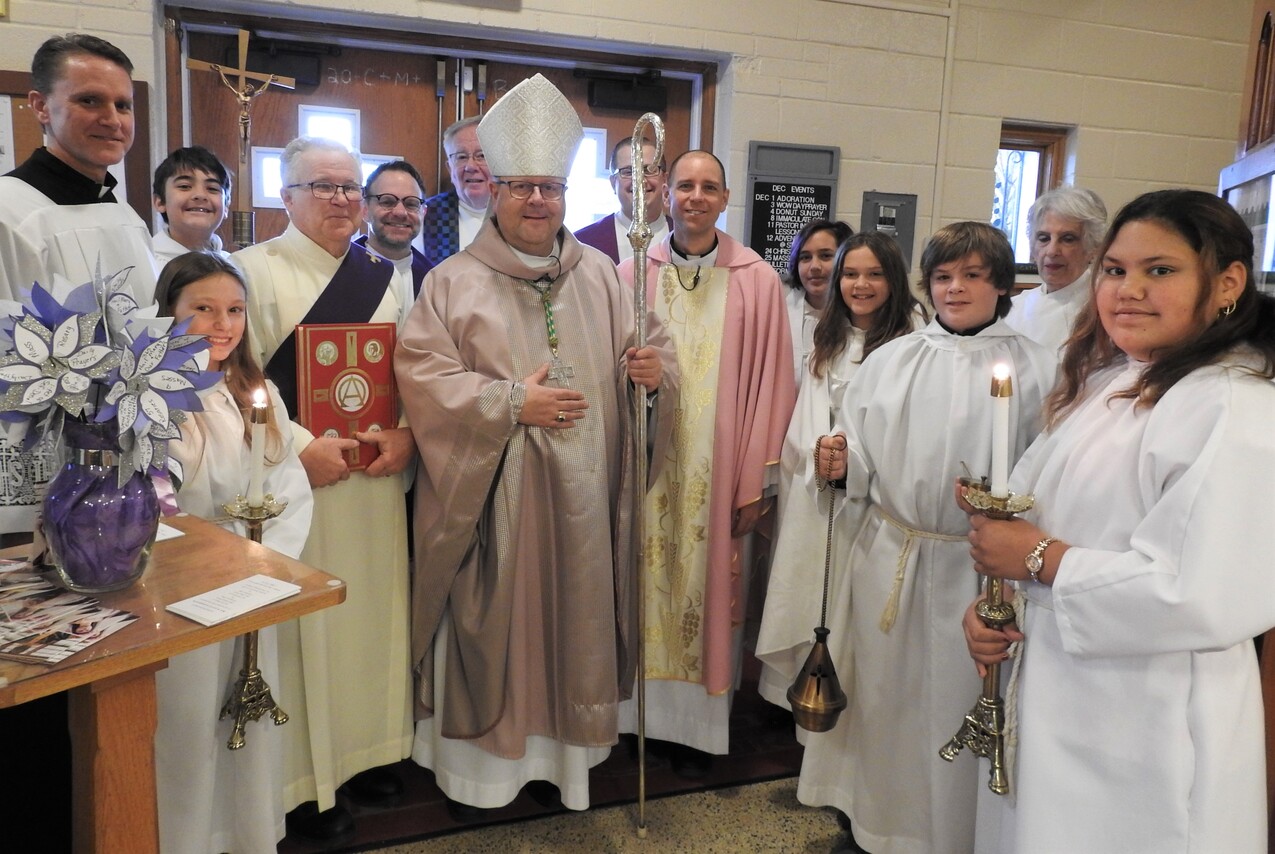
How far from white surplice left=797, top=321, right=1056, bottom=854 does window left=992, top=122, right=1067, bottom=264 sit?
2877 millimetres

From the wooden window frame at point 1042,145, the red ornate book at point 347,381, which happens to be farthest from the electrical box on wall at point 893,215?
the red ornate book at point 347,381

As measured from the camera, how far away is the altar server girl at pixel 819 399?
101 inches

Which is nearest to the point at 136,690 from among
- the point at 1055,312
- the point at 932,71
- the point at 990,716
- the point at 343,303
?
the point at 343,303

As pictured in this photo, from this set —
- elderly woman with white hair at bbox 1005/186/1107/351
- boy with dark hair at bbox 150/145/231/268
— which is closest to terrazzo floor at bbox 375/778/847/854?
elderly woman with white hair at bbox 1005/186/1107/351

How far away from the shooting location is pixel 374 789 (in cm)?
249

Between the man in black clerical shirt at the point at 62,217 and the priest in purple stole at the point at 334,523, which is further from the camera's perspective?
the priest in purple stole at the point at 334,523

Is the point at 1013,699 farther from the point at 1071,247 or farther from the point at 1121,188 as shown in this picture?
the point at 1121,188

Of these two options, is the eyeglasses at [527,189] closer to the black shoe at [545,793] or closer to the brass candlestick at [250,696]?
the brass candlestick at [250,696]

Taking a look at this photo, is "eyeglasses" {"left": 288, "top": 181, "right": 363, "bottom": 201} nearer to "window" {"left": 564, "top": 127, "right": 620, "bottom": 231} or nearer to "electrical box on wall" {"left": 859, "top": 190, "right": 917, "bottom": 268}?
"window" {"left": 564, "top": 127, "right": 620, "bottom": 231}

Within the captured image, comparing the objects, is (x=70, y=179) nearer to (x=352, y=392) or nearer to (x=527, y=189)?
(x=352, y=392)

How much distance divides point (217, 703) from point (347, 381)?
779 millimetres

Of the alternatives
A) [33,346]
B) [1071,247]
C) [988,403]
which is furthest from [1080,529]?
[1071,247]

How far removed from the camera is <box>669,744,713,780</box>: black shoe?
2672mm

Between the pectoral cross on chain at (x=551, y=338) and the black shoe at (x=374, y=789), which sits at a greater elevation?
the pectoral cross on chain at (x=551, y=338)
